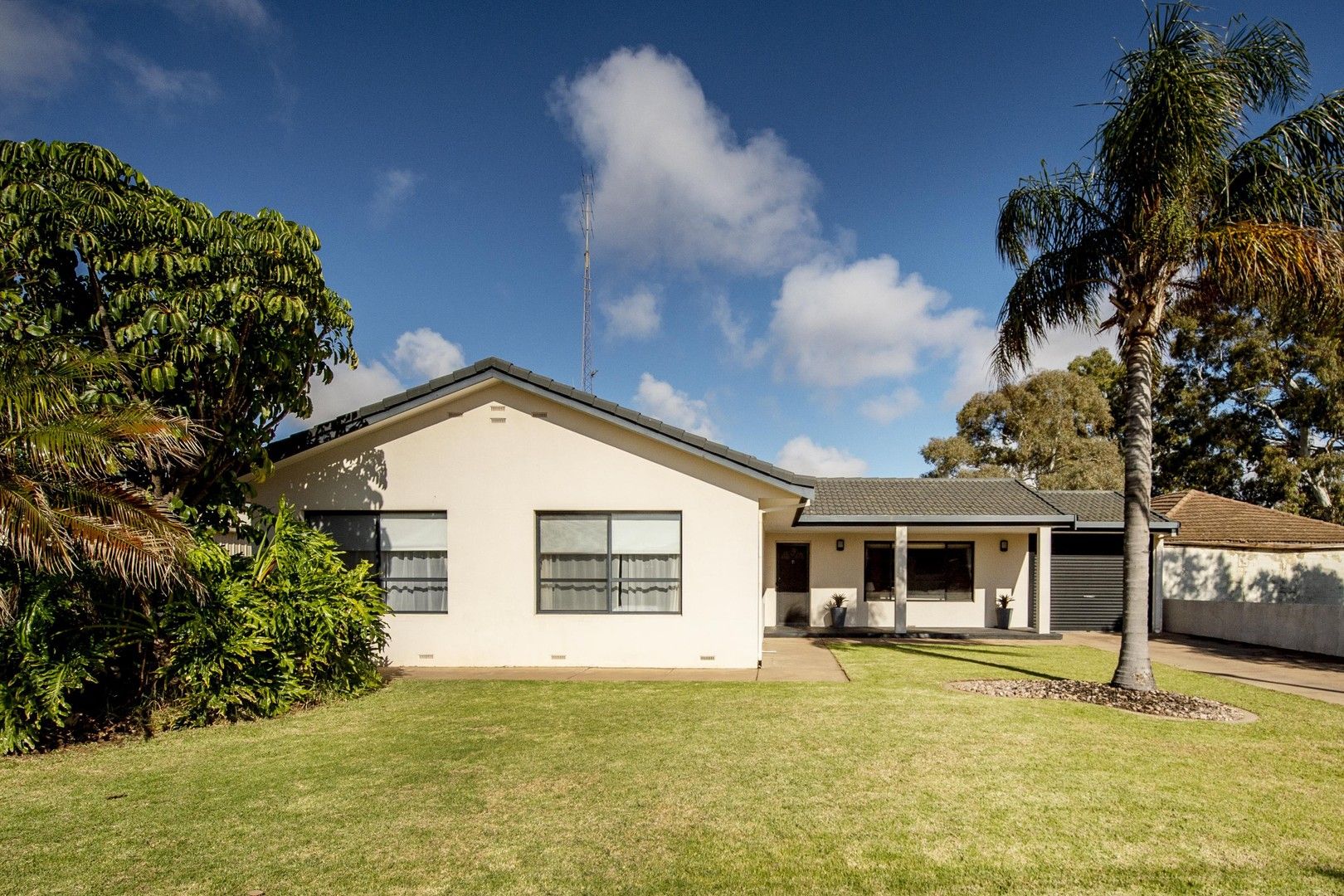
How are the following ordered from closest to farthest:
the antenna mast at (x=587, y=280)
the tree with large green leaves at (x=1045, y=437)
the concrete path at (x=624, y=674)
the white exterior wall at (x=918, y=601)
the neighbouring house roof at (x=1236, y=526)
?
the concrete path at (x=624, y=674) < the antenna mast at (x=587, y=280) < the white exterior wall at (x=918, y=601) < the neighbouring house roof at (x=1236, y=526) < the tree with large green leaves at (x=1045, y=437)

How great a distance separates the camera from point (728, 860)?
446 centimetres

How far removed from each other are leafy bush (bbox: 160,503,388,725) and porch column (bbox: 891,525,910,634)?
448 inches

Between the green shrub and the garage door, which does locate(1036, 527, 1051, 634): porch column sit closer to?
the garage door

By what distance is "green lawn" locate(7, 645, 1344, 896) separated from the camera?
429 centimetres

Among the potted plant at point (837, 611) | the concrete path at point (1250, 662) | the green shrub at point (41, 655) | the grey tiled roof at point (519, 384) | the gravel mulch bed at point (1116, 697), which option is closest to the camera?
the green shrub at point (41, 655)

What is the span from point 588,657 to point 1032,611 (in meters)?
11.6

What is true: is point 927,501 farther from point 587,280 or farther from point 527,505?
point 527,505

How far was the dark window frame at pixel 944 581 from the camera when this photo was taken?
18016 mm

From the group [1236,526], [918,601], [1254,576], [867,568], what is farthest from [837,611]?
[1236,526]

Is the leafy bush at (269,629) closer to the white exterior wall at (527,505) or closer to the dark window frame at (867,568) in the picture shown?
the white exterior wall at (527,505)

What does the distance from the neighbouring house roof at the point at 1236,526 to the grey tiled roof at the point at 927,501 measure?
5.06 m

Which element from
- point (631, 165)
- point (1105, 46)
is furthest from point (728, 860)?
point (631, 165)

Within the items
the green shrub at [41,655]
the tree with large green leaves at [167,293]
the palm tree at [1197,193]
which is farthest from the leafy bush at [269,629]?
the palm tree at [1197,193]

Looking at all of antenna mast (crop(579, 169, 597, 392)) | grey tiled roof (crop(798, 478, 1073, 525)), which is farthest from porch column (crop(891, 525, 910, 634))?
antenna mast (crop(579, 169, 597, 392))
